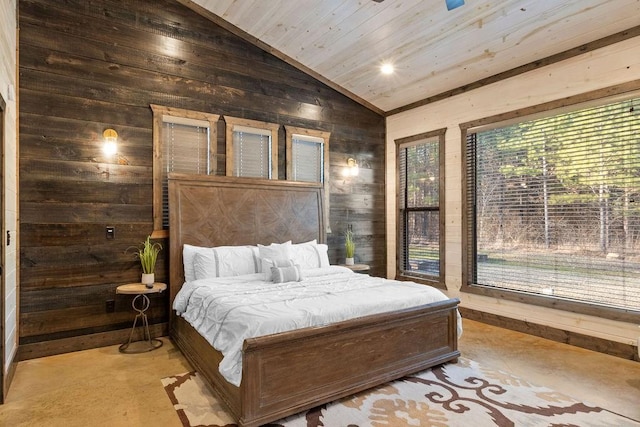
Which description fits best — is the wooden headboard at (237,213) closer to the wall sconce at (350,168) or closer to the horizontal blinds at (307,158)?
the horizontal blinds at (307,158)

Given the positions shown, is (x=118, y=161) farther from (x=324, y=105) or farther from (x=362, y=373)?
(x=362, y=373)

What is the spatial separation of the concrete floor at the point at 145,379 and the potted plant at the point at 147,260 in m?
0.72

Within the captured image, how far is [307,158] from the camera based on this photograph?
536 centimetres

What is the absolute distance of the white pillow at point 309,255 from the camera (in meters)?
4.40

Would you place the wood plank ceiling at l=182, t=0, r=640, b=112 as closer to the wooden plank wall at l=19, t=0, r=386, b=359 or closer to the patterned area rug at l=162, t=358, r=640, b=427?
the wooden plank wall at l=19, t=0, r=386, b=359

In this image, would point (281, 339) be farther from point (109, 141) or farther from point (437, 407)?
point (109, 141)

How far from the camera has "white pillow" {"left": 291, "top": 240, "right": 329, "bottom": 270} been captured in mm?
4402

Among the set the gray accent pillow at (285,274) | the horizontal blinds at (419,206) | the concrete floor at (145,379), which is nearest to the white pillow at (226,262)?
the gray accent pillow at (285,274)

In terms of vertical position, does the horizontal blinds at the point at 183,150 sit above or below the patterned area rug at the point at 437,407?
above

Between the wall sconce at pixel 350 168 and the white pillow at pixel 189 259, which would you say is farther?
the wall sconce at pixel 350 168

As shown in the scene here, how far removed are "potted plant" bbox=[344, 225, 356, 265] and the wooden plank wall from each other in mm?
2271

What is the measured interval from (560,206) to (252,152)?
3.65m

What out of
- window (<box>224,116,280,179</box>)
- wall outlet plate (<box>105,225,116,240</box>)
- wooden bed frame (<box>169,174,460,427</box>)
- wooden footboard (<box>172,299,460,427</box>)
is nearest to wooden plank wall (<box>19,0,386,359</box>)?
wall outlet plate (<box>105,225,116,240</box>)

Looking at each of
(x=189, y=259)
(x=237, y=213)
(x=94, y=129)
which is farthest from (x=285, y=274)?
(x=94, y=129)
